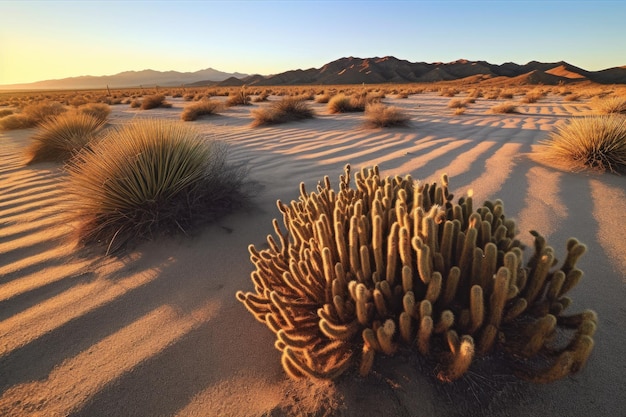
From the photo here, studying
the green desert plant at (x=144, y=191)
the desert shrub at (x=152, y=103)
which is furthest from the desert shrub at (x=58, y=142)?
the desert shrub at (x=152, y=103)

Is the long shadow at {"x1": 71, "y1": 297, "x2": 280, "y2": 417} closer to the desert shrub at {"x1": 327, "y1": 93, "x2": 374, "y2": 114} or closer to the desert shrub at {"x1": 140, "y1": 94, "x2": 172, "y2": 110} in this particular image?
the desert shrub at {"x1": 327, "y1": 93, "x2": 374, "y2": 114}

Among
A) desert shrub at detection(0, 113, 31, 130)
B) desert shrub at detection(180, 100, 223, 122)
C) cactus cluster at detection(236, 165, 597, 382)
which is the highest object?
cactus cluster at detection(236, 165, 597, 382)

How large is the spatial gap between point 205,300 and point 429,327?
58.2 inches

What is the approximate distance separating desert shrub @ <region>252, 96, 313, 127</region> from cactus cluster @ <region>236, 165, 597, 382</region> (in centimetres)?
785

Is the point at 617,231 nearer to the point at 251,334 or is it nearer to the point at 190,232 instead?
the point at 251,334

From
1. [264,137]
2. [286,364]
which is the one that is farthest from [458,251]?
[264,137]

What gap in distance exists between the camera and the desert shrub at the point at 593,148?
4227 mm

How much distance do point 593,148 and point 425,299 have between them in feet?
14.9

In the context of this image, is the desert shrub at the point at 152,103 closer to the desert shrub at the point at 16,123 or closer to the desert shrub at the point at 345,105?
the desert shrub at the point at 16,123

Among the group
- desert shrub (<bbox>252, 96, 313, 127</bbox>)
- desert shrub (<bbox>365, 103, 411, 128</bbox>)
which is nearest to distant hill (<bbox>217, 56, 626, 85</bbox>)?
desert shrub (<bbox>252, 96, 313, 127</bbox>)

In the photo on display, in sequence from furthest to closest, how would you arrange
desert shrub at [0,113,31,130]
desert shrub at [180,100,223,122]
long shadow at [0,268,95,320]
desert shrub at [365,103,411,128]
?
desert shrub at [180,100,223,122] < desert shrub at [0,113,31,130] < desert shrub at [365,103,411,128] < long shadow at [0,268,95,320]

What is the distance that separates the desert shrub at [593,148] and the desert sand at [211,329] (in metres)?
0.27

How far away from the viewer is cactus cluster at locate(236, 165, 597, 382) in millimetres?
1239

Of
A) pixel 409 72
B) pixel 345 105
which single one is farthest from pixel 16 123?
pixel 409 72
